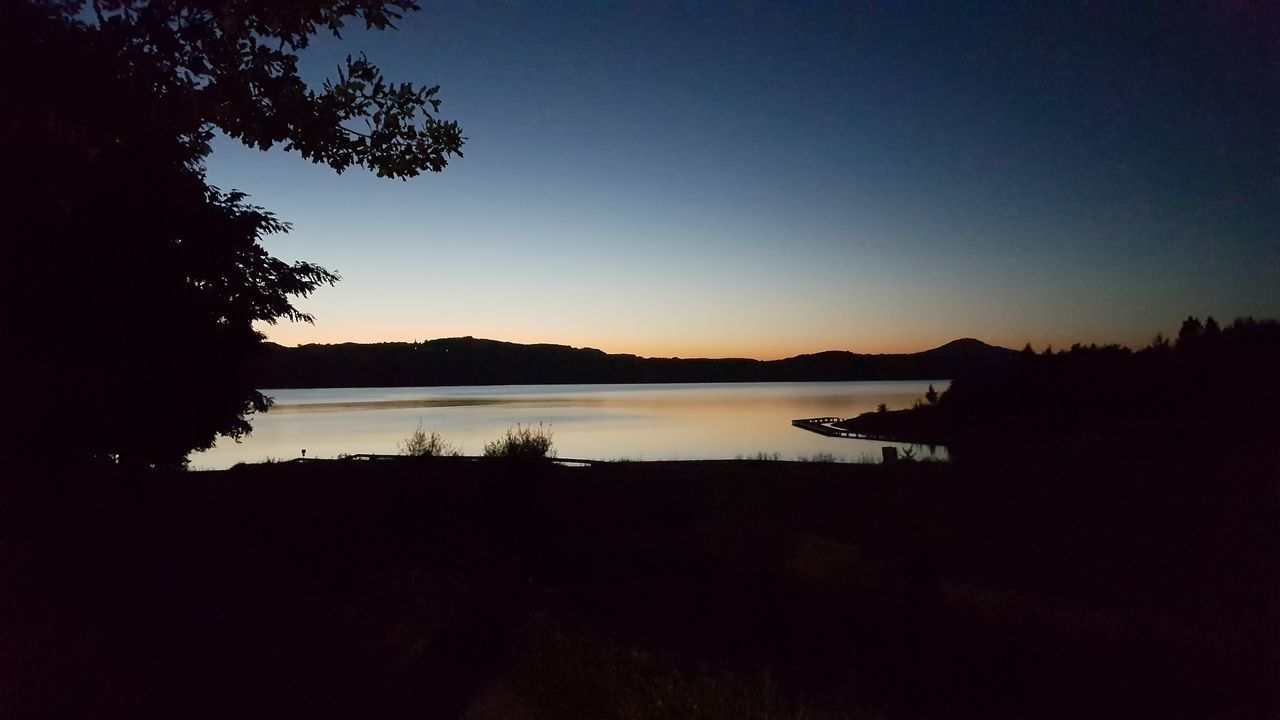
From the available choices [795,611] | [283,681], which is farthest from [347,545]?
[795,611]

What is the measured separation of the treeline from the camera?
32188 mm

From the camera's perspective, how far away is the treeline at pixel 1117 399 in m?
32.2

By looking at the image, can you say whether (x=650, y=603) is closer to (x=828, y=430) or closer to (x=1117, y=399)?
(x=1117, y=399)

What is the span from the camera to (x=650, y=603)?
330 inches

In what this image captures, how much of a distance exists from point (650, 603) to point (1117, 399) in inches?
1893

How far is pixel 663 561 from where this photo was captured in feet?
33.0

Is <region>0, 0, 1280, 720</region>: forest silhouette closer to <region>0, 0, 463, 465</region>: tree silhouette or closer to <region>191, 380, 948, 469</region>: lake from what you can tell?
<region>0, 0, 463, 465</region>: tree silhouette

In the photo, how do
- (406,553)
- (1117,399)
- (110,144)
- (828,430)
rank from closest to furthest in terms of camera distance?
(110,144) → (406,553) → (1117,399) → (828,430)

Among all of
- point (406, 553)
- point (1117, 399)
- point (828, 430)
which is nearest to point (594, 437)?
point (828, 430)

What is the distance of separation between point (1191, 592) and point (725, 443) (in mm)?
51547

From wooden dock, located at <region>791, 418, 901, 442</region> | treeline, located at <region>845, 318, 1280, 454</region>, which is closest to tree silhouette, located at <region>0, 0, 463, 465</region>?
treeline, located at <region>845, 318, 1280, 454</region>

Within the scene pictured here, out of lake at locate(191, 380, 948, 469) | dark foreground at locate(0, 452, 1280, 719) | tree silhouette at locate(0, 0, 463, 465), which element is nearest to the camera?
tree silhouette at locate(0, 0, 463, 465)

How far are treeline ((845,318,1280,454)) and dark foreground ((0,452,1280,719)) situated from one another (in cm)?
2016

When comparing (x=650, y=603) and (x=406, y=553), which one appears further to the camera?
(x=406, y=553)
